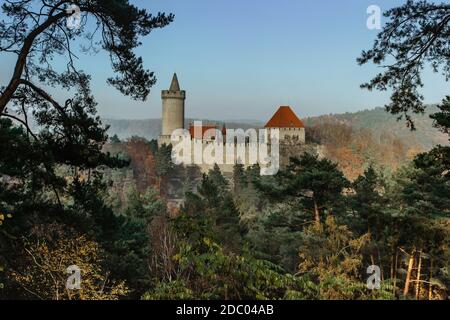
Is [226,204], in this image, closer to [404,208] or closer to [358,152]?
[404,208]

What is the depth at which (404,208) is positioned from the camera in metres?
16.0

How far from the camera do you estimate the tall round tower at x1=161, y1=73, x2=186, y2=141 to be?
74.7 meters

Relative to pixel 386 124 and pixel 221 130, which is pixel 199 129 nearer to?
pixel 221 130

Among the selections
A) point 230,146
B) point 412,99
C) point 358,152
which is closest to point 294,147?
point 230,146

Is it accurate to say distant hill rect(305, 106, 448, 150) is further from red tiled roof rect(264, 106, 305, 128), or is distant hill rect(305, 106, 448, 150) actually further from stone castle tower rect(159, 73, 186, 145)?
stone castle tower rect(159, 73, 186, 145)

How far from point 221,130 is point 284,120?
9164 millimetres

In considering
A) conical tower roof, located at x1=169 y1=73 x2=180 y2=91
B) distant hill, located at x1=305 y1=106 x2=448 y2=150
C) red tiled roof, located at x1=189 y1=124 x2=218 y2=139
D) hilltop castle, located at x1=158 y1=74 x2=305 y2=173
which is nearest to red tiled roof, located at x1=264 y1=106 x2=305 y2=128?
hilltop castle, located at x1=158 y1=74 x2=305 y2=173

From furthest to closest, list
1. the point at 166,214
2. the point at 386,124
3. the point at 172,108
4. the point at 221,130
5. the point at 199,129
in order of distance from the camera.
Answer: the point at 386,124
the point at 172,108
the point at 199,129
the point at 221,130
the point at 166,214

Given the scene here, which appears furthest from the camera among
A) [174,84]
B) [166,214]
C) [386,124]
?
[386,124]

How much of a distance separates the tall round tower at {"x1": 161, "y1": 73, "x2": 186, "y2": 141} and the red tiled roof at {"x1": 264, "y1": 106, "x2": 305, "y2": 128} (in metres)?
12.9

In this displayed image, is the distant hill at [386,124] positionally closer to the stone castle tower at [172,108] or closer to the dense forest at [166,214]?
the stone castle tower at [172,108]

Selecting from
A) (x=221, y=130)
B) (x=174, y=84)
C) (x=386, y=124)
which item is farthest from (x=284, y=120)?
(x=386, y=124)

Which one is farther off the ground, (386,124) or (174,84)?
(386,124)

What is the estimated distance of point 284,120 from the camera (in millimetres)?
73250
